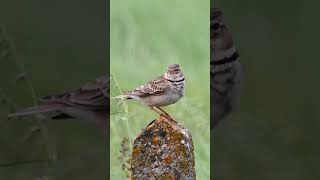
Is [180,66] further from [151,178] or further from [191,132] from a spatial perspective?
[151,178]

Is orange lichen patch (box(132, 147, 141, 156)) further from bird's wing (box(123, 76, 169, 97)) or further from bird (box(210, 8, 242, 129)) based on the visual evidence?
bird (box(210, 8, 242, 129))

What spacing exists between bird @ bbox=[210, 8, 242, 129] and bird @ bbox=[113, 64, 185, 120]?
9.0 inches

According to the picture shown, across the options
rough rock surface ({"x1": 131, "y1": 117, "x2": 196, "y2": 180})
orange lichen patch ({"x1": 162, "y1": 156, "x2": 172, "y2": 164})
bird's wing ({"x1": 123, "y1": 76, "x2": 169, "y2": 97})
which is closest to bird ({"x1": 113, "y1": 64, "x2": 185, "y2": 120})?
bird's wing ({"x1": 123, "y1": 76, "x2": 169, "y2": 97})

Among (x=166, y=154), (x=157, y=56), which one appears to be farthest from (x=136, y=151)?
(x=157, y=56)

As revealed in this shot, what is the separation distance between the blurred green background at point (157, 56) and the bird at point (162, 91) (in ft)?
0.09

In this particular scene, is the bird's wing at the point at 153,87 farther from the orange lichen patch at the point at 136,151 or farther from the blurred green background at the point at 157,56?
the orange lichen patch at the point at 136,151

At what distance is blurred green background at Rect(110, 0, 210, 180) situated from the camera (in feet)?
13.9

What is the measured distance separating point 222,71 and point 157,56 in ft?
1.44

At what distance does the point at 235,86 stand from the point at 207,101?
0.35m

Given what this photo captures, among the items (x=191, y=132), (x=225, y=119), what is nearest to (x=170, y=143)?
(x=191, y=132)
